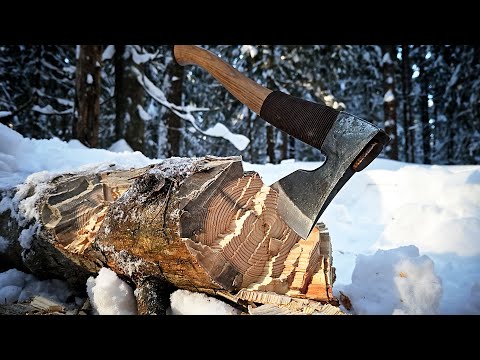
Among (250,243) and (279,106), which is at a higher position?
(279,106)

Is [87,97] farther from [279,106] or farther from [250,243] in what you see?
[250,243]

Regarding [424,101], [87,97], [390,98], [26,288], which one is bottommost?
[26,288]

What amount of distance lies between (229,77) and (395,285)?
1.63 meters

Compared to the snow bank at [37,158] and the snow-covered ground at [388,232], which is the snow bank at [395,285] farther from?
the snow bank at [37,158]

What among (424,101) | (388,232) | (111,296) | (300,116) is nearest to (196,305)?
(111,296)

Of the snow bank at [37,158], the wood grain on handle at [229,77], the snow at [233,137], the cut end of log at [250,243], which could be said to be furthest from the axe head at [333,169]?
the snow at [233,137]

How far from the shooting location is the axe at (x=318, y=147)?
53.9 inches

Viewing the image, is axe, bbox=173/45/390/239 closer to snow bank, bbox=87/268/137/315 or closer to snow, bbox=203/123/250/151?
snow bank, bbox=87/268/137/315

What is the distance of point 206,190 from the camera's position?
5.05 feet

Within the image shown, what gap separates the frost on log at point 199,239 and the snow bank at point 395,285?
300 mm

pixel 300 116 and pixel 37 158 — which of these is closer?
pixel 300 116

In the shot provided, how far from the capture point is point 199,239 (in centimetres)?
149
